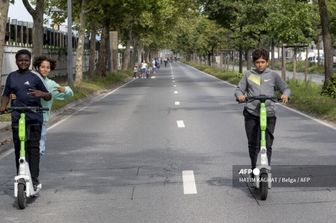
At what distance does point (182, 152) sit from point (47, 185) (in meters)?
3.48

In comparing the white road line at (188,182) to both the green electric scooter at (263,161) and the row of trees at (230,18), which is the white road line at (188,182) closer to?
the green electric scooter at (263,161)

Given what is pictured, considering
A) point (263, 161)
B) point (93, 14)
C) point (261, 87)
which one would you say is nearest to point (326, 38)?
point (261, 87)

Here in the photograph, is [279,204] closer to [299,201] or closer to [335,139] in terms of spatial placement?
[299,201]

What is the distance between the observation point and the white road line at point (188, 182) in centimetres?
788

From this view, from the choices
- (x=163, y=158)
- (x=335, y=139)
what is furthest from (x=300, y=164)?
(x=335, y=139)

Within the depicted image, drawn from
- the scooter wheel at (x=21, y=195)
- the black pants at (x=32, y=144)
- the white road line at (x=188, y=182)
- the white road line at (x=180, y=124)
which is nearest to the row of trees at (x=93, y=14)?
the white road line at (x=180, y=124)

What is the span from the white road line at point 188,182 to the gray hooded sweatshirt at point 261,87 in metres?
1.25

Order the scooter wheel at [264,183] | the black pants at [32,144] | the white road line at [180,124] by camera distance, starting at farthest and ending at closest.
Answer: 1. the white road line at [180,124]
2. the black pants at [32,144]
3. the scooter wheel at [264,183]

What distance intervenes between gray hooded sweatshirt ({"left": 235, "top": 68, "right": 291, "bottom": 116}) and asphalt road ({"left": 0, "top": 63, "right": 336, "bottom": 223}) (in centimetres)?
103

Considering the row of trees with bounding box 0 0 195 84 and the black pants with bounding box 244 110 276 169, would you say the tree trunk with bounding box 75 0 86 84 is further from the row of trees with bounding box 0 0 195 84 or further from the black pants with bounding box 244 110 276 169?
the black pants with bounding box 244 110 276 169

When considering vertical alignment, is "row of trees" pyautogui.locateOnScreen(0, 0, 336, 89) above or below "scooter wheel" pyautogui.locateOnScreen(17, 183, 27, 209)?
above

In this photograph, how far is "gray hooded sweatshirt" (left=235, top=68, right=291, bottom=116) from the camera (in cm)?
746

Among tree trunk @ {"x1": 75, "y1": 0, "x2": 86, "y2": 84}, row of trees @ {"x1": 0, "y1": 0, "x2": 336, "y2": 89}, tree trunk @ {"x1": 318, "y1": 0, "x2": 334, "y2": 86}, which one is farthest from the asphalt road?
tree trunk @ {"x1": 75, "y1": 0, "x2": 86, "y2": 84}

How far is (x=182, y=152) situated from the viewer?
450 inches
